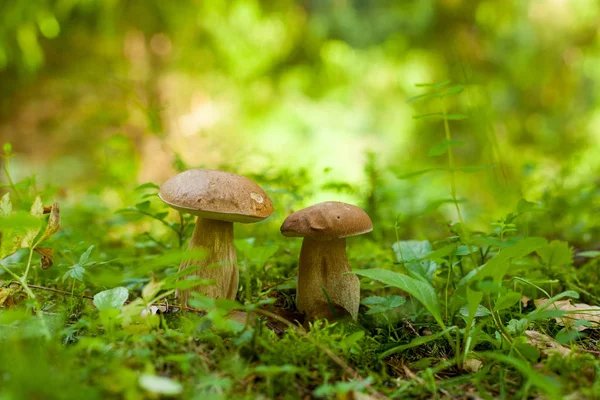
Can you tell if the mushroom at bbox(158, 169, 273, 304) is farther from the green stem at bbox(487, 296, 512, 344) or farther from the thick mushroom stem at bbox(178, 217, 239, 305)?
the green stem at bbox(487, 296, 512, 344)

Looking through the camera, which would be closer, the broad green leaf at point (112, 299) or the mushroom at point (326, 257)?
the broad green leaf at point (112, 299)

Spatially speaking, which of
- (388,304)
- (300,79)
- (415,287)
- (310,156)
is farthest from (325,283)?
(300,79)

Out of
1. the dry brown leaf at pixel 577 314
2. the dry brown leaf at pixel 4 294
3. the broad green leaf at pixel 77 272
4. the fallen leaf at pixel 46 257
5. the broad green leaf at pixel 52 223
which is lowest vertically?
the dry brown leaf at pixel 577 314

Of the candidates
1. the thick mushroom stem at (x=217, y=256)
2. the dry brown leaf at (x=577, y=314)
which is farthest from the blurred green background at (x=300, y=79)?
the thick mushroom stem at (x=217, y=256)

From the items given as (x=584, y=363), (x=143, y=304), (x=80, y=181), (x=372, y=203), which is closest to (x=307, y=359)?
(x=143, y=304)

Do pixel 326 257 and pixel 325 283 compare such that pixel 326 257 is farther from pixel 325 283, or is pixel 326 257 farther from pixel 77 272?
pixel 77 272

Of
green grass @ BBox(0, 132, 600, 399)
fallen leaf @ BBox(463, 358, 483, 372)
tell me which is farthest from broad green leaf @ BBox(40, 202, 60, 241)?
fallen leaf @ BBox(463, 358, 483, 372)

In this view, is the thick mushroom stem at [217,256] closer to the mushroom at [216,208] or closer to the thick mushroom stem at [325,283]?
the mushroom at [216,208]

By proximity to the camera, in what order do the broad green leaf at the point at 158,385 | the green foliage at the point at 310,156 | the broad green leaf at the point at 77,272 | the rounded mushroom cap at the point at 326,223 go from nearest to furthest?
the broad green leaf at the point at 158,385 < the green foliage at the point at 310,156 < the broad green leaf at the point at 77,272 < the rounded mushroom cap at the point at 326,223
